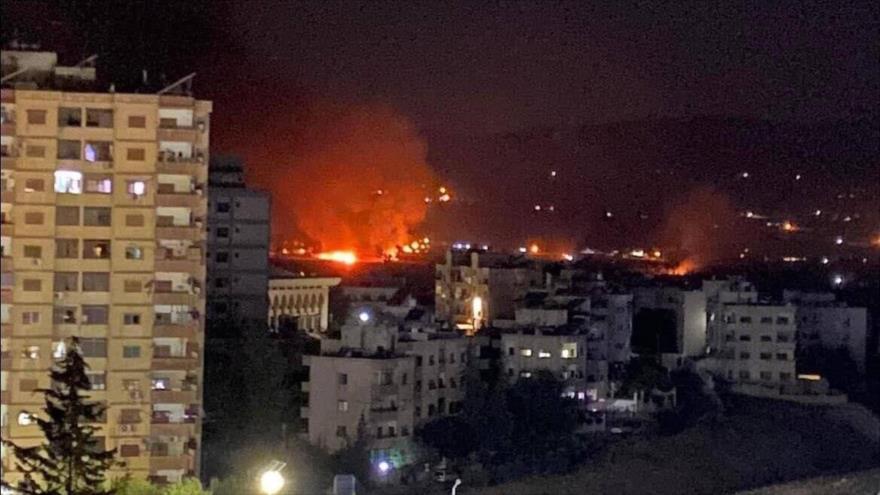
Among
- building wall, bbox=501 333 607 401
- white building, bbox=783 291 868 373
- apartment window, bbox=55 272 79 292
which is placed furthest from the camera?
white building, bbox=783 291 868 373

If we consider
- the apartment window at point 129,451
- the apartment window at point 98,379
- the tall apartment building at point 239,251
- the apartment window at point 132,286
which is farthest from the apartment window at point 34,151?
the tall apartment building at point 239,251

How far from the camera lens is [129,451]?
771cm

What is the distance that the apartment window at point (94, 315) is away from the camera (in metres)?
7.86

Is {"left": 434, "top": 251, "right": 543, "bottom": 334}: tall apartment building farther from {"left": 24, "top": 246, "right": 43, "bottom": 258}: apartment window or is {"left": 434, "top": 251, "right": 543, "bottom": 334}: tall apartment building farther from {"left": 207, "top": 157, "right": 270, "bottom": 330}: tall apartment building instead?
{"left": 24, "top": 246, "right": 43, "bottom": 258}: apartment window

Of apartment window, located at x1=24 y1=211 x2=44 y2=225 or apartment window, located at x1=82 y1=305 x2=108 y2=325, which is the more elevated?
apartment window, located at x1=24 y1=211 x2=44 y2=225

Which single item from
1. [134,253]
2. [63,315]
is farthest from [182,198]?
[63,315]

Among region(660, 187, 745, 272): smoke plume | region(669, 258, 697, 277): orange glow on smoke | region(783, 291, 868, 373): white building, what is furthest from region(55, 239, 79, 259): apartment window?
region(660, 187, 745, 272): smoke plume

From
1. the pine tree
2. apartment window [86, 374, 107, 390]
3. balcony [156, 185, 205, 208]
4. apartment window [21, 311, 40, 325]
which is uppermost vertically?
balcony [156, 185, 205, 208]

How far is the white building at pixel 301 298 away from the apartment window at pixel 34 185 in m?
6.28

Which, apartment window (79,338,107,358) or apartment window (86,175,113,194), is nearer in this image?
apartment window (79,338,107,358)

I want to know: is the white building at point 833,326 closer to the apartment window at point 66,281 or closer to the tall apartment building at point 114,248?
the tall apartment building at point 114,248

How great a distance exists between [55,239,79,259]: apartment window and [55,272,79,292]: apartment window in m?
0.09

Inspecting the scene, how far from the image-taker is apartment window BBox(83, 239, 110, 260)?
7.91 meters

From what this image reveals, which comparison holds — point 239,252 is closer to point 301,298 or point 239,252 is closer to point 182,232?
point 301,298
